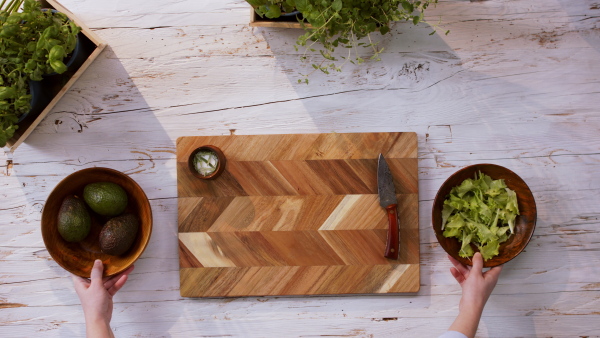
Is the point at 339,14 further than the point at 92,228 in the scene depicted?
No

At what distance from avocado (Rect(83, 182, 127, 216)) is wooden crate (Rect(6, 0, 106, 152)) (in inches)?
10.2

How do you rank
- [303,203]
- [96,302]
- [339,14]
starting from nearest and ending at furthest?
[339,14] < [96,302] < [303,203]

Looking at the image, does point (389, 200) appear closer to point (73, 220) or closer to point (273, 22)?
point (273, 22)

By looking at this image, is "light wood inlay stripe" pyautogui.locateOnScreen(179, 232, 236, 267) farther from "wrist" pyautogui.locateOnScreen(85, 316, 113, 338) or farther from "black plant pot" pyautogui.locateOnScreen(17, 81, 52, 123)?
"black plant pot" pyautogui.locateOnScreen(17, 81, 52, 123)

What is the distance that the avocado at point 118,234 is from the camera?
4.11ft

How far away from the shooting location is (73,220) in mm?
1265

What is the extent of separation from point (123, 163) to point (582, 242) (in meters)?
1.53

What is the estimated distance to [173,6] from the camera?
143cm

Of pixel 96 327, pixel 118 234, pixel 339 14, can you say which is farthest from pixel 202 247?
pixel 339 14

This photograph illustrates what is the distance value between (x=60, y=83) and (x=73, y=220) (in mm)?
431

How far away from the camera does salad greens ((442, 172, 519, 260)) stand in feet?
4.33

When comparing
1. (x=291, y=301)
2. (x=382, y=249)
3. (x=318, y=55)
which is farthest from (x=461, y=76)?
(x=291, y=301)

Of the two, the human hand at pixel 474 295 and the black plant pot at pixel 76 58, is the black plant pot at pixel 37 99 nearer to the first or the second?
the black plant pot at pixel 76 58

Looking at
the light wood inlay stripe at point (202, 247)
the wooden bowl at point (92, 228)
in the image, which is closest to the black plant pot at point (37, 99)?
the wooden bowl at point (92, 228)
